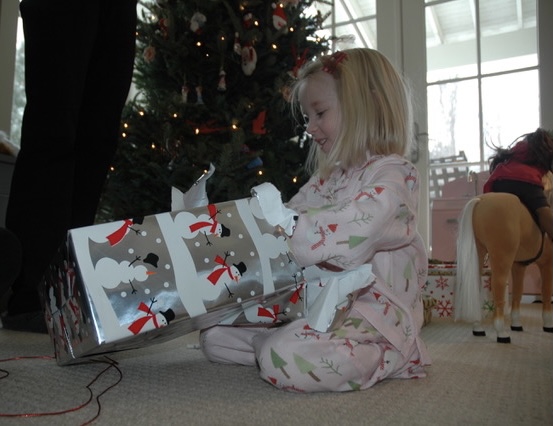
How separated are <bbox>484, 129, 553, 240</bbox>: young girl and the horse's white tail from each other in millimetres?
114

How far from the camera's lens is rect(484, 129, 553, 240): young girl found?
1312 millimetres

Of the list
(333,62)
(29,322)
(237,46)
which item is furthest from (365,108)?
(237,46)

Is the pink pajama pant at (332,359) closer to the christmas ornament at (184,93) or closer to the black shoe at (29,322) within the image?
the black shoe at (29,322)

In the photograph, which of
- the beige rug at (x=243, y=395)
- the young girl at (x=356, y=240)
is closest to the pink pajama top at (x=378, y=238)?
the young girl at (x=356, y=240)

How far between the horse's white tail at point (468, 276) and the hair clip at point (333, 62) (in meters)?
0.59

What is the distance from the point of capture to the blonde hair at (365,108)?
3.08 ft

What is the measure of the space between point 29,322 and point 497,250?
1149 mm

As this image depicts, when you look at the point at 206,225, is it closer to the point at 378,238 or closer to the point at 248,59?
the point at 378,238

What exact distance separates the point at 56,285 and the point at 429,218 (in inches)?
82.6

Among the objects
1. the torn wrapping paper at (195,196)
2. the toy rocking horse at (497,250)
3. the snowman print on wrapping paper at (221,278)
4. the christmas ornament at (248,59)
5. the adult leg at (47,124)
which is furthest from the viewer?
the christmas ornament at (248,59)

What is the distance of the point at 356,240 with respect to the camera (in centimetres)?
74

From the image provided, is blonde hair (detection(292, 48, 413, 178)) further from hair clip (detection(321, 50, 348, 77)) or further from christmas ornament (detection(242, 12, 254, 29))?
christmas ornament (detection(242, 12, 254, 29))

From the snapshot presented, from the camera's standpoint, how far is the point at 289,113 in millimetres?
1889

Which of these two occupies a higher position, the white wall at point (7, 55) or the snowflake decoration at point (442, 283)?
the white wall at point (7, 55)
